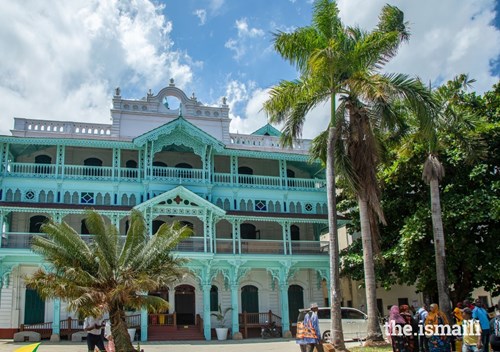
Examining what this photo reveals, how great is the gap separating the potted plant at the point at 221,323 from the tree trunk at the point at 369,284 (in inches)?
392

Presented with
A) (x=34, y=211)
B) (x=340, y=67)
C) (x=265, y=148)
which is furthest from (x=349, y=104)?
(x=34, y=211)

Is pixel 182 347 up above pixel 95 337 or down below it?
below

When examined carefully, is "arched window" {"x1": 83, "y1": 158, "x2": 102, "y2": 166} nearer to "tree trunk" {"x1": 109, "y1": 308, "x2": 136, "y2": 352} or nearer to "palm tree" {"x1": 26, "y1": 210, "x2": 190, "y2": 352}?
"palm tree" {"x1": 26, "y1": 210, "x2": 190, "y2": 352}

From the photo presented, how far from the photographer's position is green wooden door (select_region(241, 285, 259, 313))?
3088 cm

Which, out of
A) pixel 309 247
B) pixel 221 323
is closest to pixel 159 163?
pixel 221 323

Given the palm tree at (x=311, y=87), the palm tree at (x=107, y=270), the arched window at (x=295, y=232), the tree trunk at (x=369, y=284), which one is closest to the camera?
the palm tree at (x=107, y=270)

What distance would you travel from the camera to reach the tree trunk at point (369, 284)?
742 inches

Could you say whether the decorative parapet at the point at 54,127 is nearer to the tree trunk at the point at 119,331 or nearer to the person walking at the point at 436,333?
the tree trunk at the point at 119,331

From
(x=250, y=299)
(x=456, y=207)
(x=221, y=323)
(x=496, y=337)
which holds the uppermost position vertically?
(x=456, y=207)

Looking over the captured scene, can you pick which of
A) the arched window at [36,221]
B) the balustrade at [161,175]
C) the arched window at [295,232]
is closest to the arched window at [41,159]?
the balustrade at [161,175]

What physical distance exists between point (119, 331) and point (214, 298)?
13.3 meters

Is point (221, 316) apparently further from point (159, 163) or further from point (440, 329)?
point (440, 329)

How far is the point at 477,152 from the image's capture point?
22844 millimetres

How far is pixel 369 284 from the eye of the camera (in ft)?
64.5
